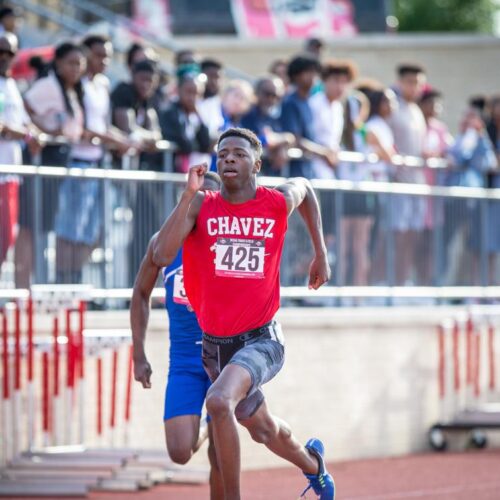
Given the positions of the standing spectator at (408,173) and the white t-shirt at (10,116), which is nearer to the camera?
the white t-shirt at (10,116)

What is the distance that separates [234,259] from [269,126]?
635cm

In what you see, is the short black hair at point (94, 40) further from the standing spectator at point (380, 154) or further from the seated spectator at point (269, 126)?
the standing spectator at point (380, 154)

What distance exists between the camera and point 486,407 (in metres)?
17.8

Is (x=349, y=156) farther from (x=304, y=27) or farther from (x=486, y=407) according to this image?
(x=304, y=27)

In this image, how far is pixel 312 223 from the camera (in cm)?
1018

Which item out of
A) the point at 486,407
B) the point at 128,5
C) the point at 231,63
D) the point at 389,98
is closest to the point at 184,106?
the point at 389,98

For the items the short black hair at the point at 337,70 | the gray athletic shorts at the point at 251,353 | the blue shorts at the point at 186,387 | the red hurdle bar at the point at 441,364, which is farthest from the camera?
the red hurdle bar at the point at 441,364

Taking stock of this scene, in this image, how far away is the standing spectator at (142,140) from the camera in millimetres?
14328

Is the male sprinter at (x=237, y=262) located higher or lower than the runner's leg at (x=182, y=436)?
higher

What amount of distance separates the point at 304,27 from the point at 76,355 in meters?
18.0

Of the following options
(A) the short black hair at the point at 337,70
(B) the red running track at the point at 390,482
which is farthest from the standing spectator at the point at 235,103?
(B) the red running track at the point at 390,482

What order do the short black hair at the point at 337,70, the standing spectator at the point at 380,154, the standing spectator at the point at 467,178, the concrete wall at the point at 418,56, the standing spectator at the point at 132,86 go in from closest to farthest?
the standing spectator at the point at 132,86 → the short black hair at the point at 337,70 → the standing spectator at the point at 380,154 → the standing spectator at the point at 467,178 → the concrete wall at the point at 418,56

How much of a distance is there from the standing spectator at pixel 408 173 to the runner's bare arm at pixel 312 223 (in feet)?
21.9

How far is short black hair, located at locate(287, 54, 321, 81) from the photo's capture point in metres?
16.1
